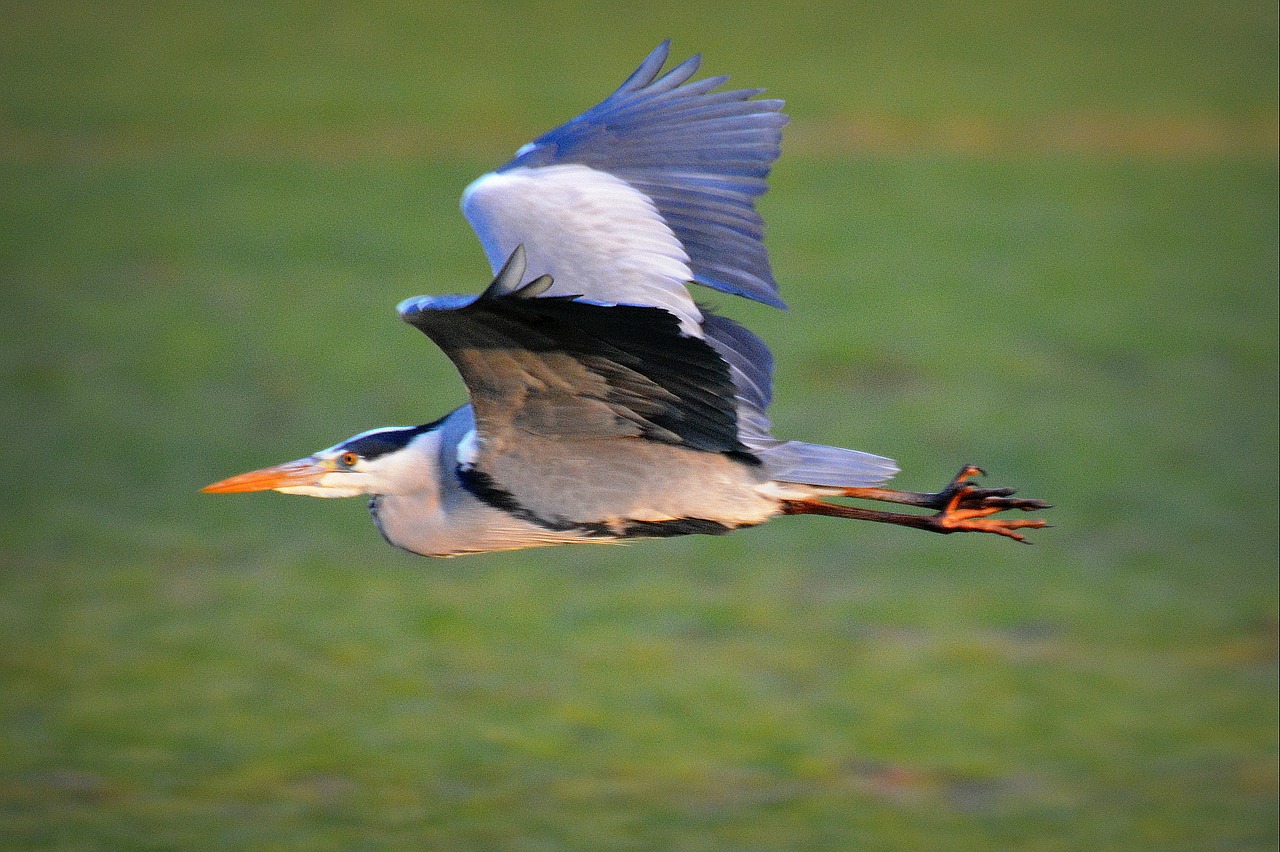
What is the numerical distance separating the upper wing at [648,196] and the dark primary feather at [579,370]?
Result: 1.47 ft

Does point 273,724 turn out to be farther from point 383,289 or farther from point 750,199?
point 383,289

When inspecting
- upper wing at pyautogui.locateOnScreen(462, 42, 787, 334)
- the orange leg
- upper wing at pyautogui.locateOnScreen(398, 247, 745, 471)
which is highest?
upper wing at pyautogui.locateOnScreen(462, 42, 787, 334)

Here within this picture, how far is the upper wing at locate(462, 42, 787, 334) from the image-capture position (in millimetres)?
5379

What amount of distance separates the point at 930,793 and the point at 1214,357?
8.15m

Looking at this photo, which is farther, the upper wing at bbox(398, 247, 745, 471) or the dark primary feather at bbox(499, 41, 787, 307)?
the dark primary feather at bbox(499, 41, 787, 307)

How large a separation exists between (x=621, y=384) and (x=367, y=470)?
0.96 m

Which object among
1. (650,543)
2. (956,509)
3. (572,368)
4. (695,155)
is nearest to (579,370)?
(572,368)

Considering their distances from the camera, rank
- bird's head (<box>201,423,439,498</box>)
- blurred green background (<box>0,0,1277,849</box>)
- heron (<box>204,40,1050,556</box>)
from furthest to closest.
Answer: blurred green background (<box>0,0,1277,849</box>) → bird's head (<box>201,423,439,498</box>) → heron (<box>204,40,1050,556</box>)

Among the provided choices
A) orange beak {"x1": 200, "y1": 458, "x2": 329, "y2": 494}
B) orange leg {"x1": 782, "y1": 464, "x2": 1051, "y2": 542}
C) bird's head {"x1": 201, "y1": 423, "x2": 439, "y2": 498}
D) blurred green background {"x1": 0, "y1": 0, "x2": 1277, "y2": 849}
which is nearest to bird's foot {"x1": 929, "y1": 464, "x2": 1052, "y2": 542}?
orange leg {"x1": 782, "y1": 464, "x2": 1051, "y2": 542}

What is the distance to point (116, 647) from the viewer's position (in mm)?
9617

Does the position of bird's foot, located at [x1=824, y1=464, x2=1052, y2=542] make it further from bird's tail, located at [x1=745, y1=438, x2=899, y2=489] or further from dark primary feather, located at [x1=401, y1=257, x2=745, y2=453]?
dark primary feather, located at [x1=401, y1=257, x2=745, y2=453]

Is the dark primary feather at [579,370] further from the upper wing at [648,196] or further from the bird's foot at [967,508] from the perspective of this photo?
the bird's foot at [967,508]

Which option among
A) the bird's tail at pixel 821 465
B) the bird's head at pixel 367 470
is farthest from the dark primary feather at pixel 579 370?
the bird's head at pixel 367 470

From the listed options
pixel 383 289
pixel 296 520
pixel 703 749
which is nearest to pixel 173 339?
pixel 383 289
